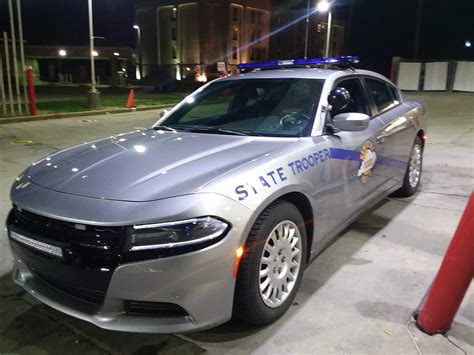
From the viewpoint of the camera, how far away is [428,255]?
3.98 m

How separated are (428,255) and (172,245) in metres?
2.62

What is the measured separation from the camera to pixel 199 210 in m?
2.35

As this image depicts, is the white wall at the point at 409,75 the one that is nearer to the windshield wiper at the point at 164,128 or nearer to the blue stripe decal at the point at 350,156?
the blue stripe decal at the point at 350,156

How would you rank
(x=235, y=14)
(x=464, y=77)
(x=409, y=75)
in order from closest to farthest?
(x=464, y=77), (x=409, y=75), (x=235, y=14)

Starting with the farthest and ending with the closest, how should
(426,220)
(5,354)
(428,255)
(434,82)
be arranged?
1. (434,82)
2. (426,220)
3. (428,255)
4. (5,354)

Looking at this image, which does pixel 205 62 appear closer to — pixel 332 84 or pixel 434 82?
pixel 434 82

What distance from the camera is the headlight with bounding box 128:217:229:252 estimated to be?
2.31 m

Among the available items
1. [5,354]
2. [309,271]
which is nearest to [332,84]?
[309,271]

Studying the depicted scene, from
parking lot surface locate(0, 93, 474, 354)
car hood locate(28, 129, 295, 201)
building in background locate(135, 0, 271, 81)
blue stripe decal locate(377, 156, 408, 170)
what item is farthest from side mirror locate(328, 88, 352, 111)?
building in background locate(135, 0, 271, 81)

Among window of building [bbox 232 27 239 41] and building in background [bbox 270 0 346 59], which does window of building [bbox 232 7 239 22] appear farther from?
building in background [bbox 270 0 346 59]

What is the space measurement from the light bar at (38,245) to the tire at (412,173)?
4.12m

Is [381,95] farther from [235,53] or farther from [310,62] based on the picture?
[235,53]

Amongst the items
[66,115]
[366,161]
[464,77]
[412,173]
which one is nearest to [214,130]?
[366,161]

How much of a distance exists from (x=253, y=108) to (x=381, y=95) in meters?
1.73
